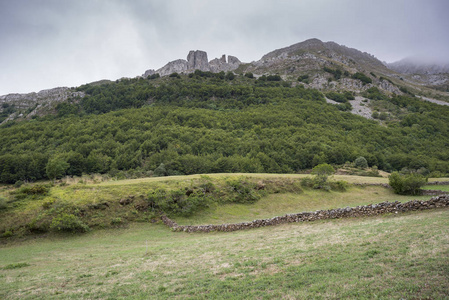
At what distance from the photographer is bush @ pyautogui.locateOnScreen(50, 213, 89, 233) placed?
21328mm

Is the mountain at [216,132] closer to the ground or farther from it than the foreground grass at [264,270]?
farther from it

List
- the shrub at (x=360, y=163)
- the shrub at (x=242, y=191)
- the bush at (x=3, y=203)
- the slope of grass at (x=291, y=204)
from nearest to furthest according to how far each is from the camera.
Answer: the bush at (x=3, y=203), the slope of grass at (x=291, y=204), the shrub at (x=242, y=191), the shrub at (x=360, y=163)

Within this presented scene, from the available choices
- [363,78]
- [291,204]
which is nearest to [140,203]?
[291,204]

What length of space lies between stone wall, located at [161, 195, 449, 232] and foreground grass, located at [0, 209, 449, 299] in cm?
162

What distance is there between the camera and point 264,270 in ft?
28.7

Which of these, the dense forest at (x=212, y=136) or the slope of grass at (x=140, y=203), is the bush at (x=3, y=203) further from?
the dense forest at (x=212, y=136)

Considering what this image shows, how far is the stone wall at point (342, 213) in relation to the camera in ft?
50.8

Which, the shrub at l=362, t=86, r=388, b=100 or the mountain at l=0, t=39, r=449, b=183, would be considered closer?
the mountain at l=0, t=39, r=449, b=183

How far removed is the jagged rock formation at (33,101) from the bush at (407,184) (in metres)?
132

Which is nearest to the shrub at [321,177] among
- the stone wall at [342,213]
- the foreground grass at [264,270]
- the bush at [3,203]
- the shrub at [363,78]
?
the stone wall at [342,213]

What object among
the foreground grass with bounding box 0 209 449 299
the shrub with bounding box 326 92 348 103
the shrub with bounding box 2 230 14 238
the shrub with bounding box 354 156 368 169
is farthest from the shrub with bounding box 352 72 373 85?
the shrub with bounding box 2 230 14 238

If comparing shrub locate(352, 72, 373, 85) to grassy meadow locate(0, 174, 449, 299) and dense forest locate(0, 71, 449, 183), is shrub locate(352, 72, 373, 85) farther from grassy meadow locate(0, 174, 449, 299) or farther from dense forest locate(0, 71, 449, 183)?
grassy meadow locate(0, 174, 449, 299)

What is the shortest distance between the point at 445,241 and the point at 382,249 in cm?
209

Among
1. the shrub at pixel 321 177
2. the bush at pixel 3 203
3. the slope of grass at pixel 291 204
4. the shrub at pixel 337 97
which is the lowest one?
the slope of grass at pixel 291 204
